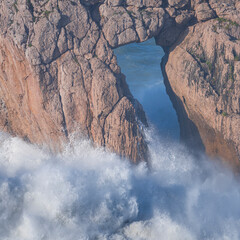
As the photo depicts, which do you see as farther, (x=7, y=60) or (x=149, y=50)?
(x=149, y=50)

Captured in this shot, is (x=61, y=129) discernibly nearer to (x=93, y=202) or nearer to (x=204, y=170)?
(x=93, y=202)

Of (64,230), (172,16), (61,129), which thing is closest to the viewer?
(64,230)

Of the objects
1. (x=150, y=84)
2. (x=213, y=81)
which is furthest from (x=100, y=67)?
(x=150, y=84)

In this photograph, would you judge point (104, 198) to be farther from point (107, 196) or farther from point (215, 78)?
point (215, 78)

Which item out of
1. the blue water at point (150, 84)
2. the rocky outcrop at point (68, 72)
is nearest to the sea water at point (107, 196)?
the rocky outcrop at point (68, 72)

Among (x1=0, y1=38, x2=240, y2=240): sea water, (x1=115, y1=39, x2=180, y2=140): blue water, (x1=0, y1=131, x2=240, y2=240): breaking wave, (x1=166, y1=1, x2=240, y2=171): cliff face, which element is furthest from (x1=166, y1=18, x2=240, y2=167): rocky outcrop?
(x1=115, y1=39, x2=180, y2=140): blue water

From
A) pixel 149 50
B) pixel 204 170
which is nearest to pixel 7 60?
pixel 204 170

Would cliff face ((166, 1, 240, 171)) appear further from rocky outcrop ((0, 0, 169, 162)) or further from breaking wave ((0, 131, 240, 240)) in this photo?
rocky outcrop ((0, 0, 169, 162))
